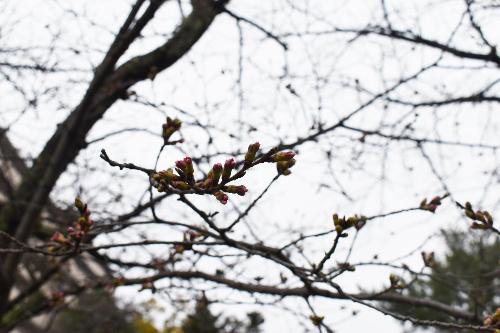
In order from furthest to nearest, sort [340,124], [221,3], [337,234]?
[221,3], [340,124], [337,234]

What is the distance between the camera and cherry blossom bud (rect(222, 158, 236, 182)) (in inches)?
52.6

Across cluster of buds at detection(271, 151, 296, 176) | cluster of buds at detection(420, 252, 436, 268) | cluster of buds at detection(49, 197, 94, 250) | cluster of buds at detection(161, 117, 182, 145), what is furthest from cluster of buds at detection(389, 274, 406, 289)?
cluster of buds at detection(49, 197, 94, 250)

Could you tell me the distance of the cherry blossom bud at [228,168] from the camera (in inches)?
52.6

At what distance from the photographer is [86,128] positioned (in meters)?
4.29

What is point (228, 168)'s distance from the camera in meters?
1.34

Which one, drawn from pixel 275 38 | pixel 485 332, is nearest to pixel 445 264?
pixel 275 38

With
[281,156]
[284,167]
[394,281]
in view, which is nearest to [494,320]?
[394,281]

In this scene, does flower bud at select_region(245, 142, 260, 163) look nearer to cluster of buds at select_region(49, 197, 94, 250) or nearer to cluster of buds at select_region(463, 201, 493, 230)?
cluster of buds at select_region(49, 197, 94, 250)

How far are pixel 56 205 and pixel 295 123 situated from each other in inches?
94.5

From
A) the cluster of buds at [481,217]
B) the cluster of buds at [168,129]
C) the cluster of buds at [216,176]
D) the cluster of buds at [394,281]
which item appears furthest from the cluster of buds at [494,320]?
the cluster of buds at [168,129]

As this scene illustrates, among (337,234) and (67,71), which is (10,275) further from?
(337,234)

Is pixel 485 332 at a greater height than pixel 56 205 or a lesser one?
lesser

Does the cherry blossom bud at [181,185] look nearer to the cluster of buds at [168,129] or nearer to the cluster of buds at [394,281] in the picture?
the cluster of buds at [168,129]

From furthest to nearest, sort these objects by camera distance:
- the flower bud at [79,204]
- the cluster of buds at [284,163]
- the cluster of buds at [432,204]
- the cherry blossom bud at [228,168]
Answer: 1. the cluster of buds at [432,204]
2. the flower bud at [79,204]
3. the cluster of buds at [284,163]
4. the cherry blossom bud at [228,168]
